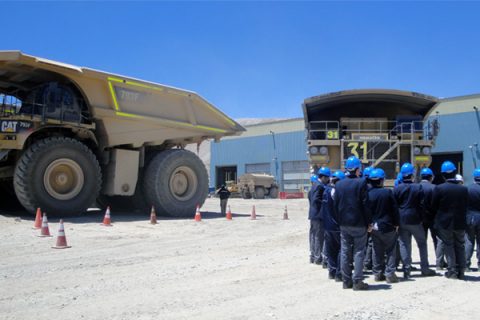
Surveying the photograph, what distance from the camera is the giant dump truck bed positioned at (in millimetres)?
A: 13562

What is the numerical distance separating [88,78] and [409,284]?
34.8 ft

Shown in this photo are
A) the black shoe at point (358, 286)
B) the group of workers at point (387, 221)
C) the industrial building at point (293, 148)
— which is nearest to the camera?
the black shoe at point (358, 286)

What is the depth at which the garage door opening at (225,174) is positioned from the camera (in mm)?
50844

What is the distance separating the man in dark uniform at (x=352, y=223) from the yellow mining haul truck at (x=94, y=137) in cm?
911

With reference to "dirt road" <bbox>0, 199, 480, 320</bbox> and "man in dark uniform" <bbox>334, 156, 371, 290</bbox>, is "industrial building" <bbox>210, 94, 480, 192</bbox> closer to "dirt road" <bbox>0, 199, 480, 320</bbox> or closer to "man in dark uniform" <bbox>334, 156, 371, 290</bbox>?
"dirt road" <bbox>0, 199, 480, 320</bbox>

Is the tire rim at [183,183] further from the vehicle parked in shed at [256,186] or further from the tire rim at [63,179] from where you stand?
the vehicle parked in shed at [256,186]

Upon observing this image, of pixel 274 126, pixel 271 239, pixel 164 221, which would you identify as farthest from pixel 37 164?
pixel 274 126

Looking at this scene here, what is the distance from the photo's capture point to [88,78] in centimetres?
1409

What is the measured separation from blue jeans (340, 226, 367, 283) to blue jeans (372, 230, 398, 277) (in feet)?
1.57

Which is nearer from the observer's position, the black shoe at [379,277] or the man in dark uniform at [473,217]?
the black shoe at [379,277]

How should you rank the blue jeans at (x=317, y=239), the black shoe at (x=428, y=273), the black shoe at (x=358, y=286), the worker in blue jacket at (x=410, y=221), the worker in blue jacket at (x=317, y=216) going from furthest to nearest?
the blue jeans at (x=317, y=239) → the worker in blue jacket at (x=317, y=216) → the black shoe at (x=428, y=273) → the worker in blue jacket at (x=410, y=221) → the black shoe at (x=358, y=286)

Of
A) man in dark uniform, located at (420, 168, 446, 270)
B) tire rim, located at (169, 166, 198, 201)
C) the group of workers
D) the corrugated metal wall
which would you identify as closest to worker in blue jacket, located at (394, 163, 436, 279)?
the group of workers

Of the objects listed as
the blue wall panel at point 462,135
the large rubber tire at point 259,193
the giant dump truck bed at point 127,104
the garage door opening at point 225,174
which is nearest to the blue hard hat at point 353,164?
the giant dump truck bed at point 127,104

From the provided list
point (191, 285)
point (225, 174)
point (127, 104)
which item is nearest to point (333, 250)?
point (191, 285)
